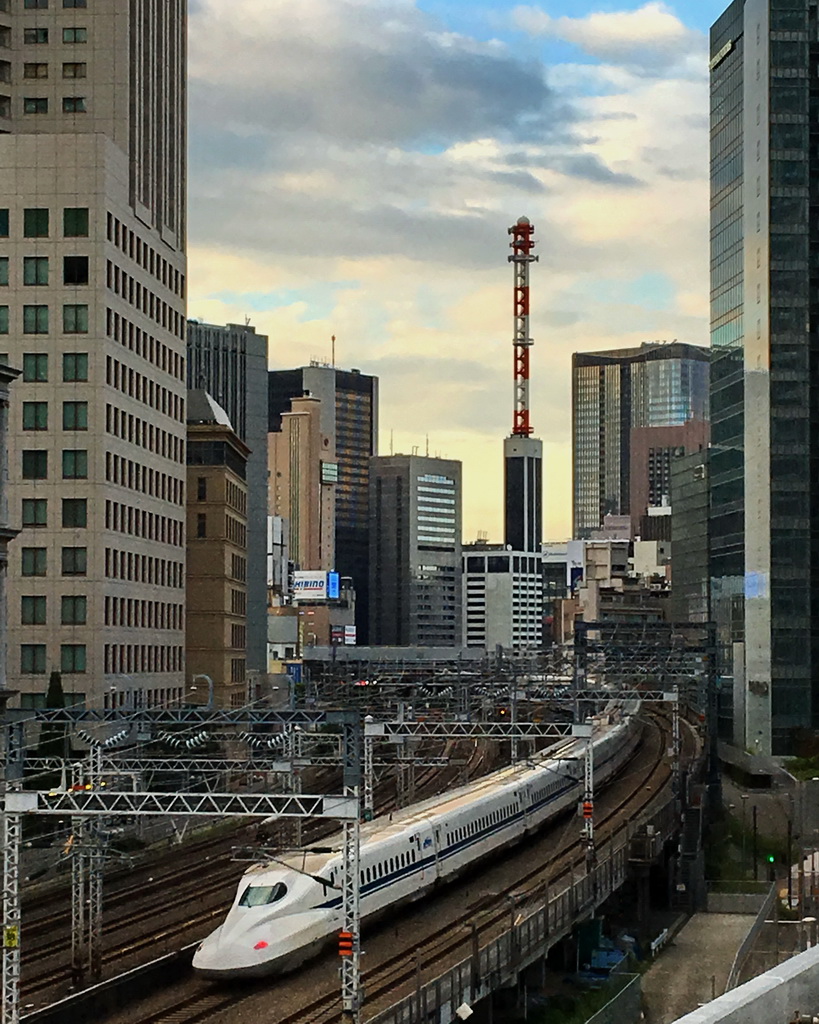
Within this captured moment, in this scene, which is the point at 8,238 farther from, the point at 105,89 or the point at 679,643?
the point at 679,643

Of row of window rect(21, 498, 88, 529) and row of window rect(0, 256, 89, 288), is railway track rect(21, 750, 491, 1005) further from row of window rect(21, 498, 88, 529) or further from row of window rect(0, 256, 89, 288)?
row of window rect(0, 256, 89, 288)

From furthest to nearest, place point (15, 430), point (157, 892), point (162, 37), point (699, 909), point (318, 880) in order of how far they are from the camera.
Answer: point (162, 37)
point (15, 430)
point (699, 909)
point (157, 892)
point (318, 880)

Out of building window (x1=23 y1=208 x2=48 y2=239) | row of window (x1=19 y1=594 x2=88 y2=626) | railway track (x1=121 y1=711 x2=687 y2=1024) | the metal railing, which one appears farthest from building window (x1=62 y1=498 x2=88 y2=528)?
the metal railing

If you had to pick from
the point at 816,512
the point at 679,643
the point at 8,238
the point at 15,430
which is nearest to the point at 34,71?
the point at 8,238

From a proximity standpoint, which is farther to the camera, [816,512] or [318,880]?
[816,512]

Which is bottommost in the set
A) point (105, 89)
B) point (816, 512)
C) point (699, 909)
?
point (699, 909)

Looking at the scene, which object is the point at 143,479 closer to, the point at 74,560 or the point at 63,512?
the point at 63,512

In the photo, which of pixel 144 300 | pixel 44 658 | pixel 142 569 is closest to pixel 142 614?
pixel 142 569

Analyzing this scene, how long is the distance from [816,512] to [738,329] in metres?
16.8

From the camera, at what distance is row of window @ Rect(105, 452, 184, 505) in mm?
107875

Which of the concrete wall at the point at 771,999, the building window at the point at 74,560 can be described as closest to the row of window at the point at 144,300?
the building window at the point at 74,560

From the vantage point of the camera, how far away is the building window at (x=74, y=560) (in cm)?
10506

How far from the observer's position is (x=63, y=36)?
111m

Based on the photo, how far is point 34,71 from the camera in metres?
111
